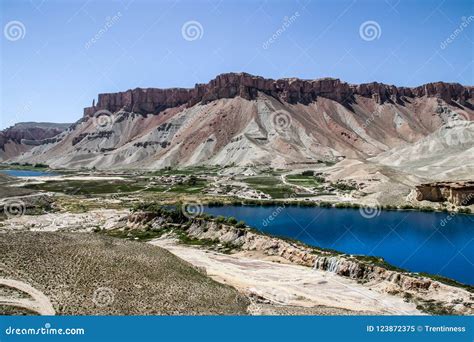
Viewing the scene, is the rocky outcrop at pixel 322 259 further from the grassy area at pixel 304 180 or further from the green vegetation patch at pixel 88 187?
the grassy area at pixel 304 180

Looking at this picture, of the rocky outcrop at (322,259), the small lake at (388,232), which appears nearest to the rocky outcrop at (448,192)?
the small lake at (388,232)

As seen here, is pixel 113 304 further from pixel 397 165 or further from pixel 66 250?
pixel 397 165

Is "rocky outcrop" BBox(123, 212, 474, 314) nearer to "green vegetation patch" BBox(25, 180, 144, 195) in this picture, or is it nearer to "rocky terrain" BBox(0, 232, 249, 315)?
"rocky terrain" BBox(0, 232, 249, 315)

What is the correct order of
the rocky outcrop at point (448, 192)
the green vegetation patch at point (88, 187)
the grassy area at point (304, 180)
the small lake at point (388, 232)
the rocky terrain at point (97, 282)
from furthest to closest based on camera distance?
the grassy area at point (304, 180)
the green vegetation patch at point (88, 187)
the rocky outcrop at point (448, 192)
the small lake at point (388, 232)
the rocky terrain at point (97, 282)

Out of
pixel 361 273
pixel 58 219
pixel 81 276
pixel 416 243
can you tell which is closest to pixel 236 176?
pixel 58 219

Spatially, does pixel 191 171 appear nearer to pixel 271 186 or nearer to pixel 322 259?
pixel 271 186

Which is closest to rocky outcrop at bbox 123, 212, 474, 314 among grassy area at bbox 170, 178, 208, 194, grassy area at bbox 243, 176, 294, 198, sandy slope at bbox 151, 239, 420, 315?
sandy slope at bbox 151, 239, 420, 315
